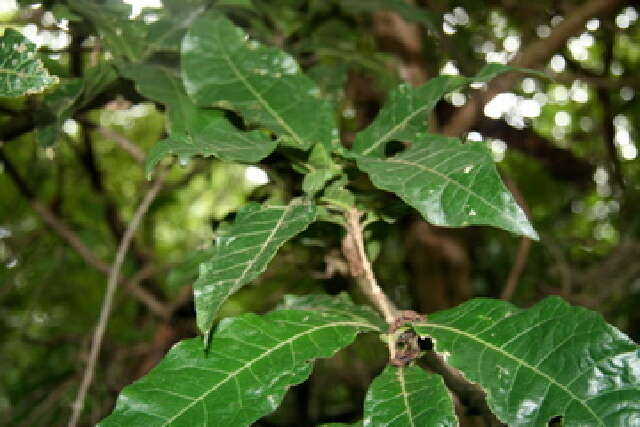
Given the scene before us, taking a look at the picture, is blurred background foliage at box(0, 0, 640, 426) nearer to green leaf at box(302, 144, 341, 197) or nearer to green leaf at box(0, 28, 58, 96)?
green leaf at box(302, 144, 341, 197)

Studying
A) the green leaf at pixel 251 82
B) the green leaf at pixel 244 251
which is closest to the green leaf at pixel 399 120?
the green leaf at pixel 251 82

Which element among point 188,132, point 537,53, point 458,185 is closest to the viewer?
point 458,185

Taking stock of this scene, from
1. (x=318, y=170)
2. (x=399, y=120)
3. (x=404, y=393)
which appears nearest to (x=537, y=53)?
(x=399, y=120)

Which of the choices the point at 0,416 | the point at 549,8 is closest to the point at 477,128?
the point at 549,8

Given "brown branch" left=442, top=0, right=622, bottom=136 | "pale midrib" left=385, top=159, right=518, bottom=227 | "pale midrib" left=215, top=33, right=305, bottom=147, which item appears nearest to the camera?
"pale midrib" left=385, top=159, right=518, bottom=227

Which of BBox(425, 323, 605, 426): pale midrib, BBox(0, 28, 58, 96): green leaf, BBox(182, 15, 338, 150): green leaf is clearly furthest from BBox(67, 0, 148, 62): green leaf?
BBox(425, 323, 605, 426): pale midrib

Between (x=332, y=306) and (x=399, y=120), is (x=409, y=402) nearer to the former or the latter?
(x=332, y=306)

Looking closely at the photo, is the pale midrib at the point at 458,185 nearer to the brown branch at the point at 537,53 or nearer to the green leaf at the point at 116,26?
the green leaf at the point at 116,26
